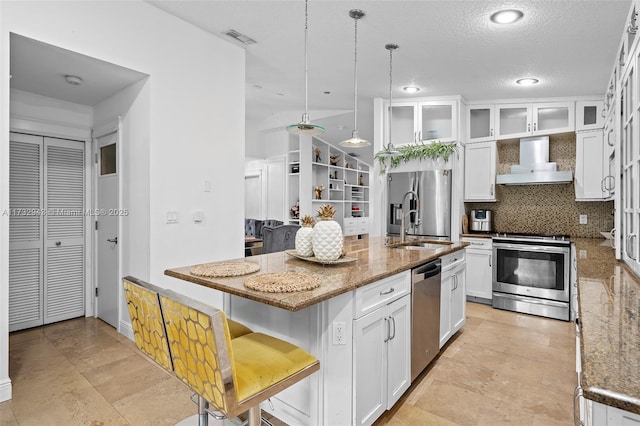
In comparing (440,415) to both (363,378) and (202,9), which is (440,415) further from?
(202,9)

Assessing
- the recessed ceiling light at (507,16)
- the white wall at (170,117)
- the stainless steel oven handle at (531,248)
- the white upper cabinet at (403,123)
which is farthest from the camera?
the white upper cabinet at (403,123)

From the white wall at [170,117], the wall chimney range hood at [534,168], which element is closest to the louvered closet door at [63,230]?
the white wall at [170,117]

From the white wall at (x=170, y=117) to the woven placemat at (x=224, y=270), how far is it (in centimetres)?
128

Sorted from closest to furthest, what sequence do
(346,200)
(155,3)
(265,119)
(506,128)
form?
(155,3) < (506,128) < (265,119) < (346,200)

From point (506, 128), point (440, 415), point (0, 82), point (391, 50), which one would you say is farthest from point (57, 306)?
point (506, 128)

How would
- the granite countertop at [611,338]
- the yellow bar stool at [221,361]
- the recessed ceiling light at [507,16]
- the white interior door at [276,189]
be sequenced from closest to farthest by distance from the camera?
1. the granite countertop at [611,338]
2. the yellow bar stool at [221,361]
3. the recessed ceiling light at [507,16]
4. the white interior door at [276,189]

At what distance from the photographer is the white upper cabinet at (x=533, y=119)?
4.41 meters

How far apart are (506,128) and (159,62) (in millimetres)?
4234

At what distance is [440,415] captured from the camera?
2100 millimetres

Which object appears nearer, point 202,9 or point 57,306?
point 202,9

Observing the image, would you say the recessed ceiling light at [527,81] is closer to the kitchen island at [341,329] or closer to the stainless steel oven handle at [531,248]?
the stainless steel oven handle at [531,248]

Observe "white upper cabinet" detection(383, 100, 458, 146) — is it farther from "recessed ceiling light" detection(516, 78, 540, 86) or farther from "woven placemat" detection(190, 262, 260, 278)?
"woven placemat" detection(190, 262, 260, 278)

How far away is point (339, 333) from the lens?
1675 mm

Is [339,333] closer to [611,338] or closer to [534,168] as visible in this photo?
[611,338]
